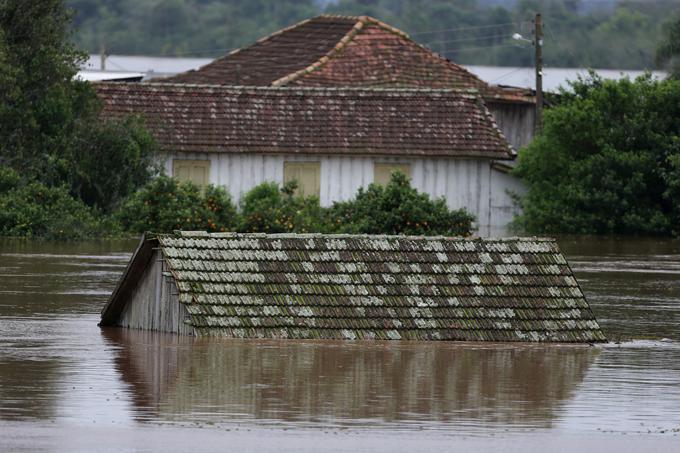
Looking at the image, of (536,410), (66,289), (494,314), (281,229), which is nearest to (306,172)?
(281,229)

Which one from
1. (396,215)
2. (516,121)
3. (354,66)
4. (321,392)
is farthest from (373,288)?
(516,121)

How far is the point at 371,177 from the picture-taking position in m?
37.9

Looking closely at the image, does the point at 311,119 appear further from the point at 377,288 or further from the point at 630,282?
the point at 377,288

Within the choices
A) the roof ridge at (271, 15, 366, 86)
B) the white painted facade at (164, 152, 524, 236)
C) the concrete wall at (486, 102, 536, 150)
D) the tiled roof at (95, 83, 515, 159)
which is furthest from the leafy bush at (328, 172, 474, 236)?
the concrete wall at (486, 102, 536, 150)

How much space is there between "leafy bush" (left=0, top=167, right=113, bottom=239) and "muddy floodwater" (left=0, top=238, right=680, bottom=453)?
1138 cm

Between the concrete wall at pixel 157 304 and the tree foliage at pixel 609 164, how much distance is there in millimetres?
22047

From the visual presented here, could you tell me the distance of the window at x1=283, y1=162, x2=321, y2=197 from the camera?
37.6 m

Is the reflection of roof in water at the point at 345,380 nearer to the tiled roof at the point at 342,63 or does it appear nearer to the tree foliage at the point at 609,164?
the tree foliage at the point at 609,164

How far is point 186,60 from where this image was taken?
8219 cm

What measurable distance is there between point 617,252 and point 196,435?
21.1 m

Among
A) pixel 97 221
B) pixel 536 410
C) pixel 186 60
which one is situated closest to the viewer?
pixel 536 410

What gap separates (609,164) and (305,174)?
7.03m

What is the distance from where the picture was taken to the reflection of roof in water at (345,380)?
442 inches

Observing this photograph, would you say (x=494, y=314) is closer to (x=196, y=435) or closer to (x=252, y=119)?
(x=196, y=435)
